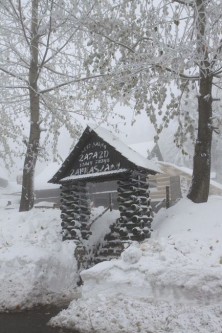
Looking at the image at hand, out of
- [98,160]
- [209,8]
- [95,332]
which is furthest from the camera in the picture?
[98,160]

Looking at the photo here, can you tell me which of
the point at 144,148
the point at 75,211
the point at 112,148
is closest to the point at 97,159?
the point at 112,148

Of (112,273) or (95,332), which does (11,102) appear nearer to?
(112,273)

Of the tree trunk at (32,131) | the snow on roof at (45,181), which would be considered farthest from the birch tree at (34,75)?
the snow on roof at (45,181)

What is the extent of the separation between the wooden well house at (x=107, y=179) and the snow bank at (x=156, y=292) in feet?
6.88

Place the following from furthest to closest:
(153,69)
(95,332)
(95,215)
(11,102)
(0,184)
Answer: (0,184) < (11,102) < (95,215) < (153,69) < (95,332)

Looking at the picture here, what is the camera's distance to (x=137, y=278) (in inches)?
356

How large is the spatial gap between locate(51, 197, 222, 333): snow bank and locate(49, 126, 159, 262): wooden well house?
2.10 metres

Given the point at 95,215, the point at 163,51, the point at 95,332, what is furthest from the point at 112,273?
the point at 95,215

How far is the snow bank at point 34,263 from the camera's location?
440 inches

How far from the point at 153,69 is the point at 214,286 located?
262 inches

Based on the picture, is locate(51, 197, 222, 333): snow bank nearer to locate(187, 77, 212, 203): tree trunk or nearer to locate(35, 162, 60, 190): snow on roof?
locate(187, 77, 212, 203): tree trunk

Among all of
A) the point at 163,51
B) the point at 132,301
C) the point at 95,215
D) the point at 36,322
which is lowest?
the point at 36,322

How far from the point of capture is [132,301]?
8586 millimetres

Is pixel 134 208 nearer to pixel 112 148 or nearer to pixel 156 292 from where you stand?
pixel 112 148
